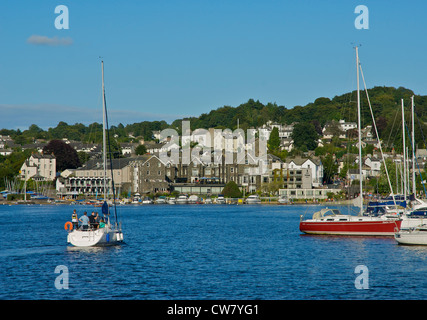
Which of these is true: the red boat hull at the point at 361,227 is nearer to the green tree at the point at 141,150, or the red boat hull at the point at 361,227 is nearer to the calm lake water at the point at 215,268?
the calm lake water at the point at 215,268

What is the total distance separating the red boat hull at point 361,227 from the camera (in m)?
46.7

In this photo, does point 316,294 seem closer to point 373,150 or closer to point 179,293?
point 179,293

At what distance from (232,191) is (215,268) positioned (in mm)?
100618

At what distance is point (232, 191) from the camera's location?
5295 inches

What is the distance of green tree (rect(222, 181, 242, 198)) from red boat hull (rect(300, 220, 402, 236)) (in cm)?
8511

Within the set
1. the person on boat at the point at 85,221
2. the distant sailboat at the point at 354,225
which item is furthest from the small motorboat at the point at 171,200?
the person on boat at the point at 85,221

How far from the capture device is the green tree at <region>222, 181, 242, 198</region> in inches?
5290

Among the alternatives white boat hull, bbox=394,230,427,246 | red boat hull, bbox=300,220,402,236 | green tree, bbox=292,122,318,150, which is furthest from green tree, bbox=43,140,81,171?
white boat hull, bbox=394,230,427,246

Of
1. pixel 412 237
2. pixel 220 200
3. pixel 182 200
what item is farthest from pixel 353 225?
pixel 182 200

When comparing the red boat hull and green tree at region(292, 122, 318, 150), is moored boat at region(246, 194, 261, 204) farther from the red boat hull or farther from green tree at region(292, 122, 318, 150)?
the red boat hull

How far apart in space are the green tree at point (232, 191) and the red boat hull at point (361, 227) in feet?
279

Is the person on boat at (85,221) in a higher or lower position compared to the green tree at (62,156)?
lower

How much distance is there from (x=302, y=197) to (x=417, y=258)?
312 ft

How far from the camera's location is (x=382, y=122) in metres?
192
